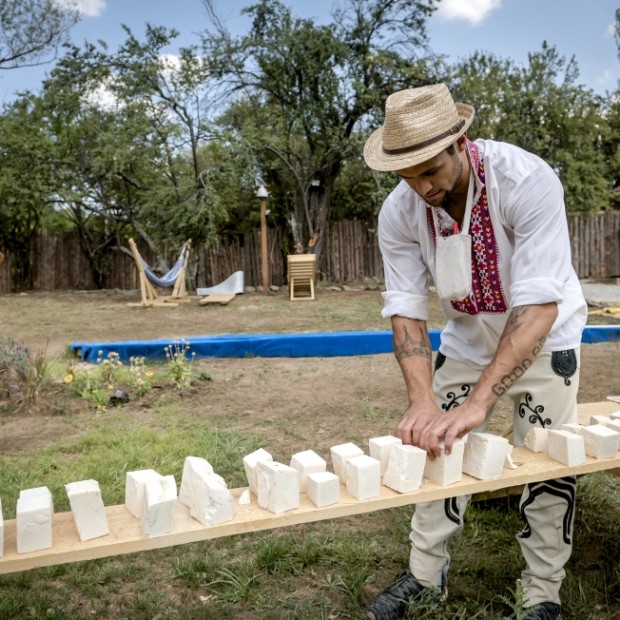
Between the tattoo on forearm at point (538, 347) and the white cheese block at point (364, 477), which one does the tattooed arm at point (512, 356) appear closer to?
the tattoo on forearm at point (538, 347)

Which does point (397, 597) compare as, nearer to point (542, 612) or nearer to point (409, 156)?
point (542, 612)

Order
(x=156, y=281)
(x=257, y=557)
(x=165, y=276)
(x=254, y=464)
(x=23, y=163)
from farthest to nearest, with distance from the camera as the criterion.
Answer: (x=23, y=163) < (x=165, y=276) < (x=156, y=281) < (x=257, y=557) < (x=254, y=464)

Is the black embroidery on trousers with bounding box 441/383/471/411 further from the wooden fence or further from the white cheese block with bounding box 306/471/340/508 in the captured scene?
the wooden fence

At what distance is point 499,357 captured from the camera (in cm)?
190

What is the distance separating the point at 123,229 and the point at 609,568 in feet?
57.7

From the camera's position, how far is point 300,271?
1338 centimetres

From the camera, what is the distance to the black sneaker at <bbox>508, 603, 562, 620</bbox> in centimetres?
206

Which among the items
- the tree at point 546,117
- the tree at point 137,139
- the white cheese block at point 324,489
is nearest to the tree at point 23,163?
the tree at point 137,139

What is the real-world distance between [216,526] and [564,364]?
1256 millimetres

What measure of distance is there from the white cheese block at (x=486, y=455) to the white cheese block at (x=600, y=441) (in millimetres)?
332

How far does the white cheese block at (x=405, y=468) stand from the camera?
5.42 ft

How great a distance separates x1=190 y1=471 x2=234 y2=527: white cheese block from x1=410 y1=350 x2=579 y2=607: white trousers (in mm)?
928

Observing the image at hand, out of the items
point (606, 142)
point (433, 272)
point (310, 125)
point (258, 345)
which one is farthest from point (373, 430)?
point (606, 142)

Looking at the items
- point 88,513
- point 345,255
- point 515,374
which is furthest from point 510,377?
point 345,255
